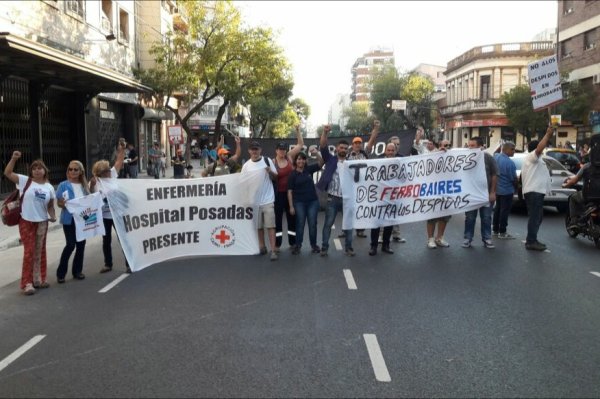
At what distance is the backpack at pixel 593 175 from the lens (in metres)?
9.97

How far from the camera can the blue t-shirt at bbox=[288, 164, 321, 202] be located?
966 centimetres

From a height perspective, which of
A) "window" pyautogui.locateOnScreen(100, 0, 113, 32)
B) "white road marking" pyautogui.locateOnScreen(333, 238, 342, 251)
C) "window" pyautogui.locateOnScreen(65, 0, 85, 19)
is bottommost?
"white road marking" pyautogui.locateOnScreen(333, 238, 342, 251)

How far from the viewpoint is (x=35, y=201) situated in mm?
7684

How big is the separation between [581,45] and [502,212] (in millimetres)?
34206

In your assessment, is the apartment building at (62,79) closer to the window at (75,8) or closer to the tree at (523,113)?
the window at (75,8)

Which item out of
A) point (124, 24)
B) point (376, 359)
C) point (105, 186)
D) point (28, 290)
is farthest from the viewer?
point (124, 24)

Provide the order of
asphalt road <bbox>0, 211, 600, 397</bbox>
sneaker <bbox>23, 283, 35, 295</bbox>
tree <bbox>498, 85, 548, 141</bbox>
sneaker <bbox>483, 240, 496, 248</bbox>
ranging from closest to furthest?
asphalt road <bbox>0, 211, 600, 397</bbox>, sneaker <bbox>23, 283, 35, 295</bbox>, sneaker <bbox>483, 240, 496, 248</bbox>, tree <bbox>498, 85, 548, 141</bbox>

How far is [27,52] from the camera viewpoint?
44.8ft

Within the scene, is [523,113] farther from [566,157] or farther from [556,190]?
[556,190]

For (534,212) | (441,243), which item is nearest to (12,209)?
(441,243)

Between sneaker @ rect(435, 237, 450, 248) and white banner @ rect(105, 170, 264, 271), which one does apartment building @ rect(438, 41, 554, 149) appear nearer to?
sneaker @ rect(435, 237, 450, 248)

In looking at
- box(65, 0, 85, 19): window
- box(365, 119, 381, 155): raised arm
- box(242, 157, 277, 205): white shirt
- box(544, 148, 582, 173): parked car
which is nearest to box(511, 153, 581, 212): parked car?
box(544, 148, 582, 173): parked car

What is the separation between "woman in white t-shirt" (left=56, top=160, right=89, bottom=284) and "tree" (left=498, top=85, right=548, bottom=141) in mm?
38704

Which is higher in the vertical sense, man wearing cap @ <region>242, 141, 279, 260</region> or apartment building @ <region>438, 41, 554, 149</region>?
apartment building @ <region>438, 41, 554, 149</region>
